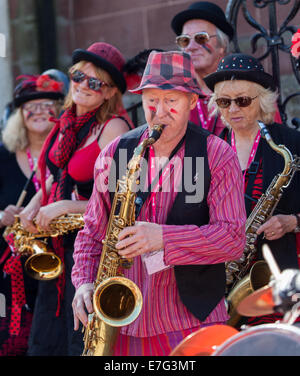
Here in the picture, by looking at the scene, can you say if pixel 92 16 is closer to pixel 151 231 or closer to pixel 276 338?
pixel 151 231

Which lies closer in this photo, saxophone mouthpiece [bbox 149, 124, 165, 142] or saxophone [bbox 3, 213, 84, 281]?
saxophone mouthpiece [bbox 149, 124, 165, 142]

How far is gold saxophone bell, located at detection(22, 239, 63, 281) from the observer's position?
180 inches

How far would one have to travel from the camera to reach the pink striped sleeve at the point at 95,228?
123 inches

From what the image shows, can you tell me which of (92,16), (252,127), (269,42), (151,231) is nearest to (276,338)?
(151,231)

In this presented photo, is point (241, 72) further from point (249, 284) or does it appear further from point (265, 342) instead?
point (265, 342)

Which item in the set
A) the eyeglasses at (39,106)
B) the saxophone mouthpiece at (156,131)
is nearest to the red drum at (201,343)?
the saxophone mouthpiece at (156,131)

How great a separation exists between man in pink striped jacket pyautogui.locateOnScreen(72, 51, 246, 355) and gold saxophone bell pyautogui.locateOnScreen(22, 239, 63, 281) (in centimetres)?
147

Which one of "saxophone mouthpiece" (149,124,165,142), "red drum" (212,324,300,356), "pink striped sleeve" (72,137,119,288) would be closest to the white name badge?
"pink striped sleeve" (72,137,119,288)

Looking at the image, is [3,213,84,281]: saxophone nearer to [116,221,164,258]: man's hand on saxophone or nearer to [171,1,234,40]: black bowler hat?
[116,221,164,258]: man's hand on saxophone

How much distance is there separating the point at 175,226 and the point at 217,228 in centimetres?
18

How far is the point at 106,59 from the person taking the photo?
14.7 ft

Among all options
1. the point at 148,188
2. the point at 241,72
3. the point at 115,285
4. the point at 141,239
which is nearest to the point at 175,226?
the point at 141,239

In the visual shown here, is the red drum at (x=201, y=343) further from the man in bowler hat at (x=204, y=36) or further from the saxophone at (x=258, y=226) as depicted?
the man in bowler hat at (x=204, y=36)
